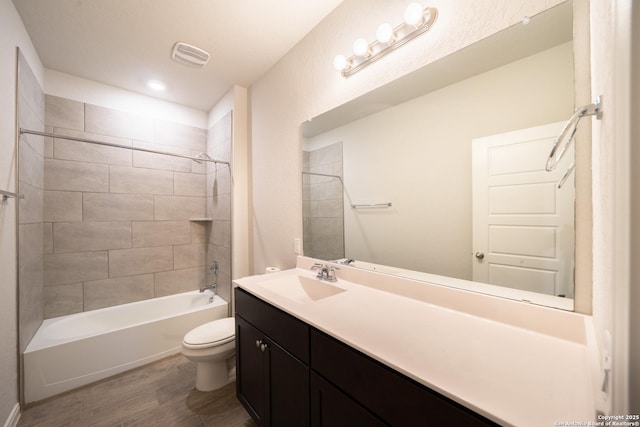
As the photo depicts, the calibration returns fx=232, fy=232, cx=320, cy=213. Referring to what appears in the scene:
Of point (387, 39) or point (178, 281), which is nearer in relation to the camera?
point (387, 39)

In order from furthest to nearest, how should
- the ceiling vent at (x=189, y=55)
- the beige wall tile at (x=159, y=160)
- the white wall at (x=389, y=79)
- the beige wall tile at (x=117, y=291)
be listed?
the beige wall tile at (x=159, y=160) → the beige wall tile at (x=117, y=291) → the ceiling vent at (x=189, y=55) → the white wall at (x=389, y=79)

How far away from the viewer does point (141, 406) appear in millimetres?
1580

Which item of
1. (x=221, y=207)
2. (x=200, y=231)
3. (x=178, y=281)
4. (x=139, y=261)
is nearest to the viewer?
(x=139, y=261)

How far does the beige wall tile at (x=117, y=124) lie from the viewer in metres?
2.29

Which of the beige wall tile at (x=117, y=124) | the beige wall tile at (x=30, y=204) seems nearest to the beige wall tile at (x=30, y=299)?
the beige wall tile at (x=30, y=204)

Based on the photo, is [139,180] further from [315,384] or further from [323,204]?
[315,384]

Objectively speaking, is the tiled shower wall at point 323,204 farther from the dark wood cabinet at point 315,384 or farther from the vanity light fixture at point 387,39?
the dark wood cabinet at point 315,384

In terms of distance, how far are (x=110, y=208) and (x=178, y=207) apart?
61 centimetres

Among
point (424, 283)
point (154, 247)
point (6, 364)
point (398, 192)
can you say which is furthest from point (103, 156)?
point (424, 283)

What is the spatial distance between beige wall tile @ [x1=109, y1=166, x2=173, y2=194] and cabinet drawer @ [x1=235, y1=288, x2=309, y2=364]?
76.9 inches

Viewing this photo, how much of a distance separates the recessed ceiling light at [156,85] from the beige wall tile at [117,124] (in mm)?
367

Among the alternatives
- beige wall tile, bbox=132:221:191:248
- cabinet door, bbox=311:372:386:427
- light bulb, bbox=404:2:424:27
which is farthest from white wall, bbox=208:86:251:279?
light bulb, bbox=404:2:424:27

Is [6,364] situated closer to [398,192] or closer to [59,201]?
[59,201]

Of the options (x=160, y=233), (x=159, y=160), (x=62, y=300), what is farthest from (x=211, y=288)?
(x=159, y=160)
